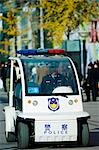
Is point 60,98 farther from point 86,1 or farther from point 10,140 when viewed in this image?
point 86,1

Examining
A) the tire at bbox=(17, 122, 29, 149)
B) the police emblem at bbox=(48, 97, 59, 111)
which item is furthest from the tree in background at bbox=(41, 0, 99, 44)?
the tire at bbox=(17, 122, 29, 149)

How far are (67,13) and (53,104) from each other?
21.4 metres

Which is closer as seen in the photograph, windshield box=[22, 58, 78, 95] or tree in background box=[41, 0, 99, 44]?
windshield box=[22, 58, 78, 95]

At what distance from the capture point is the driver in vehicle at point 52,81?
14164 millimetres

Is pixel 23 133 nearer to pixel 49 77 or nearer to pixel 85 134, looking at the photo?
pixel 85 134

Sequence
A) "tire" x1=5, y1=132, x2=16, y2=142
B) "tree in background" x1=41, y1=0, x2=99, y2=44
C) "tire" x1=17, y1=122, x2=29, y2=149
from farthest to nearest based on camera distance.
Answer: "tree in background" x1=41, y1=0, x2=99, y2=44, "tire" x1=5, y1=132, x2=16, y2=142, "tire" x1=17, y1=122, x2=29, y2=149

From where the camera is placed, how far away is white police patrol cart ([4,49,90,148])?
13656 millimetres

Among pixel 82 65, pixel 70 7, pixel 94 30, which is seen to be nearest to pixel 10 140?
pixel 70 7

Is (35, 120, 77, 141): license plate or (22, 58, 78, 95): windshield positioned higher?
(22, 58, 78, 95): windshield

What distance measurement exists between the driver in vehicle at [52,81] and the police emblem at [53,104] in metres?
0.21

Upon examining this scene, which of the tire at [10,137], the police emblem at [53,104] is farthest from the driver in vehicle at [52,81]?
the tire at [10,137]

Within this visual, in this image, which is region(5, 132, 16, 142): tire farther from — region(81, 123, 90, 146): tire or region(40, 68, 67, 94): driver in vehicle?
region(81, 123, 90, 146): tire

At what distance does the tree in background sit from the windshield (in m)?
20.4

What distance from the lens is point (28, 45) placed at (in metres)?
55.9
